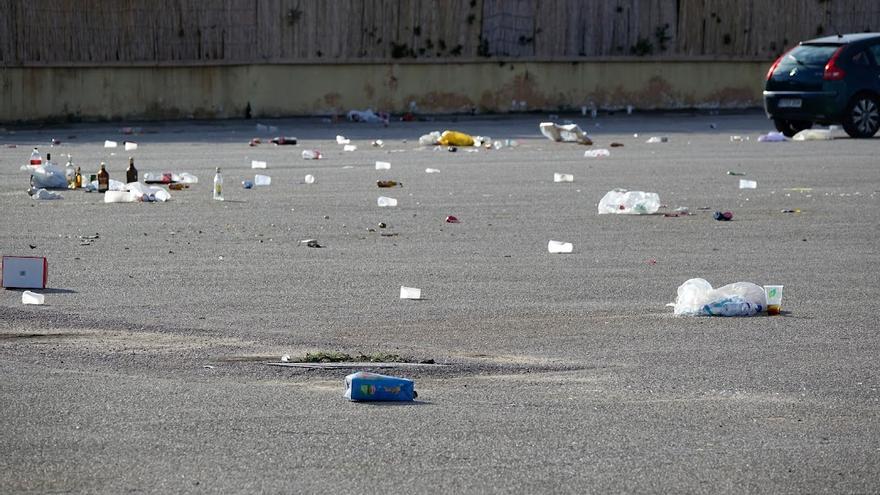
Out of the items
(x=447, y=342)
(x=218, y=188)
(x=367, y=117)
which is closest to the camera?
(x=447, y=342)

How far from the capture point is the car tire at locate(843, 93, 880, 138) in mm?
25578

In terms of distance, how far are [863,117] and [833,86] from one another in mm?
810

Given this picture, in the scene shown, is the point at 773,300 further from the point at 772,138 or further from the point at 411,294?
the point at 772,138

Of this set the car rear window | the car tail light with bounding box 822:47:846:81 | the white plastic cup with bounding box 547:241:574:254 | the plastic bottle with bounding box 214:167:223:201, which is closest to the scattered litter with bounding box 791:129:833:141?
the car tail light with bounding box 822:47:846:81

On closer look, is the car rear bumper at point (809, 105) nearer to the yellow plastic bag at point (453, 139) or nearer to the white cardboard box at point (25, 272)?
the yellow plastic bag at point (453, 139)

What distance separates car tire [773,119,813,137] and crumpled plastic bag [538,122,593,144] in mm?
3526

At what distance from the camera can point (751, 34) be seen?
35.2 m

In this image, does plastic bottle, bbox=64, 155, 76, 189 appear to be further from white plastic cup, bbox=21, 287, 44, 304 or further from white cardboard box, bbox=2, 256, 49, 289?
white plastic cup, bbox=21, 287, 44, 304

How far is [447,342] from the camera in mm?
8555

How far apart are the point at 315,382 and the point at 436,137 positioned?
1718cm

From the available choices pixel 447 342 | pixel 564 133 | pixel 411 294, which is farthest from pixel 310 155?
pixel 447 342

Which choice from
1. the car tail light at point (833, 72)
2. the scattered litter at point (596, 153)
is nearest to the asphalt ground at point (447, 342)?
the scattered litter at point (596, 153)

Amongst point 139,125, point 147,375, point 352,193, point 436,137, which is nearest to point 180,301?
point 147,375

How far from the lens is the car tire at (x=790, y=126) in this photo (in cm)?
2647
